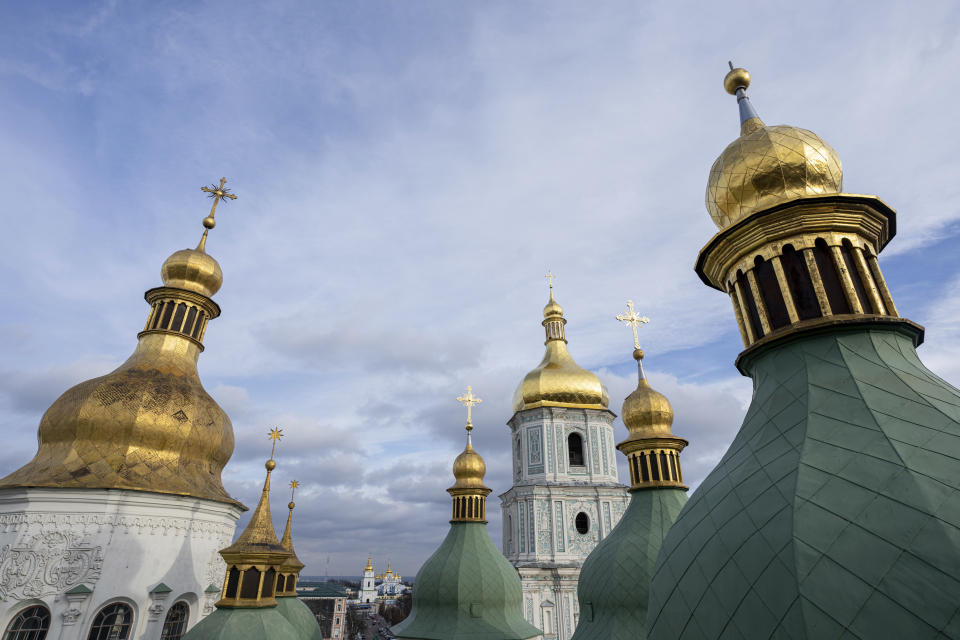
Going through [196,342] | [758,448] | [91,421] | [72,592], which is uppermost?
[196,342]

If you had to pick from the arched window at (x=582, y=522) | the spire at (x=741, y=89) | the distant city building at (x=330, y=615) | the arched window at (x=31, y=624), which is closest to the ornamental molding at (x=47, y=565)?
the arched window at (x=31, y=624)

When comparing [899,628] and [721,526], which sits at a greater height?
[721,526]

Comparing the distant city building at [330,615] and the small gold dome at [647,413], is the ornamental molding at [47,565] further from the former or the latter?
the distant city building at [330,615]

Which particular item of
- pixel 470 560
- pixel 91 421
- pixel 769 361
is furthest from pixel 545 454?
pixel 769 361

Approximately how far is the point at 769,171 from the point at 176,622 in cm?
2017

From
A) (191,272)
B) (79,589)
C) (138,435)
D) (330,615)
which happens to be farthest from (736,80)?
(330,615)

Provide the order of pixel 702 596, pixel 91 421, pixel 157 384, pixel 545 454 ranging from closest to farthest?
pixel 702 596, pixel 91 421, pixel 157 384, pixel 545 454

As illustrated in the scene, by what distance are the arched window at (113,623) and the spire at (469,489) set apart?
11188 mm

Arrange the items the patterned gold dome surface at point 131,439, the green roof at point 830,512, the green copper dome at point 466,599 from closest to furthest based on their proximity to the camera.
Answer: the green roof at point 830,512, the patterned gold dome surface at point 131,439, the green copper dome at point 466,599

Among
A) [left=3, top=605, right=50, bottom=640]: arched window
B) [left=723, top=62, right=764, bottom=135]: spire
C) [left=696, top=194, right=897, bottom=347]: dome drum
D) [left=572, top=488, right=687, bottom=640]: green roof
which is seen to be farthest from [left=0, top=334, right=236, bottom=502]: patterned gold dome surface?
[left=723, top=62, right=764, bottom=135]: spire

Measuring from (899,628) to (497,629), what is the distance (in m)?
16.4

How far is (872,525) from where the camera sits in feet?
11.9

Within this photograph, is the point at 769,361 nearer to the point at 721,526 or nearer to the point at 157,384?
the point at 721,526

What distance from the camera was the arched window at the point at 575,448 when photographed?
111 feet
